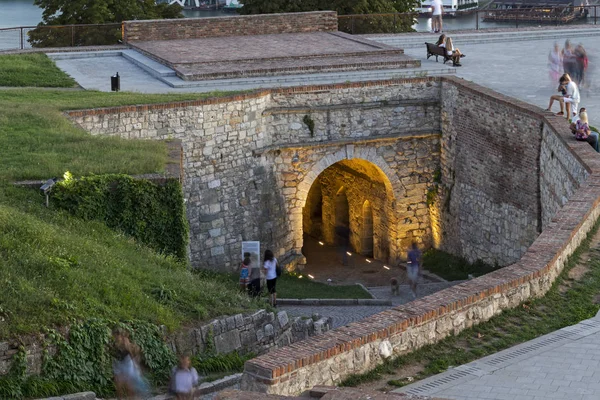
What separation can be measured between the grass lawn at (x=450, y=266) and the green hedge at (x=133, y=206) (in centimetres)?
971

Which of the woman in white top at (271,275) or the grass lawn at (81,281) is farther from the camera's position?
the woman in white top at (271,275)

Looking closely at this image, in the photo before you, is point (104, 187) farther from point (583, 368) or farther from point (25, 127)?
point (583, 368)

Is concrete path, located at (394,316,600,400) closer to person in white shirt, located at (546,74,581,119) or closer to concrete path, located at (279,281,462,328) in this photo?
concrete path, located at (279,281,462,328)

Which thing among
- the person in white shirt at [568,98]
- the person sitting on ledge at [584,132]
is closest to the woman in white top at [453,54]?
the person in white shirt at [568,98]

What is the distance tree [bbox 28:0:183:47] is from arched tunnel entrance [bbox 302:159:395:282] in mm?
9036

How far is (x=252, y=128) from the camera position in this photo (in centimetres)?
2967

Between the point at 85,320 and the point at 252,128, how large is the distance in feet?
45.1

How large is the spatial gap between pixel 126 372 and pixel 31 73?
18757 mm

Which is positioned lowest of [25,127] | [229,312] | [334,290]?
[334,290]

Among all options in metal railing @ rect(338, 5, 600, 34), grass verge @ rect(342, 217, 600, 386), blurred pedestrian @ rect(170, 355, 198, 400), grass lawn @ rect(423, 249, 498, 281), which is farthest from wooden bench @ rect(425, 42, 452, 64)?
blurred pedestrian @ rect(170, 355, 198, 400)

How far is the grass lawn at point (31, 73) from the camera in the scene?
32.3 metres

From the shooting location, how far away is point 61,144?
2438cm

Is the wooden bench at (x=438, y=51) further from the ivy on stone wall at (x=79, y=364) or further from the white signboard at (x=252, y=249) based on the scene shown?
the ivy on stone wall at (x=79, y=364)

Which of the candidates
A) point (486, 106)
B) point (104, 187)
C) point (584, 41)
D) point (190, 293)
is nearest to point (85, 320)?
point (190, 293)
